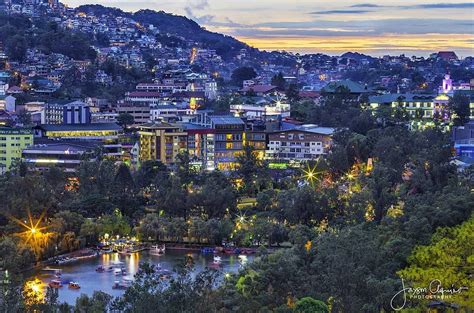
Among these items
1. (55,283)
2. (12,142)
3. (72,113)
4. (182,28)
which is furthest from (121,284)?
(182,28)

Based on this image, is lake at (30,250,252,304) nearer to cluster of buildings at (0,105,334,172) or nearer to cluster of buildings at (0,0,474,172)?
cluster of buildings at (0,0,474,172)

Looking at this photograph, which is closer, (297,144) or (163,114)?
(297,144)

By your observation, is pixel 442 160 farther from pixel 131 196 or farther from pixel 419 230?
pixel 419 230

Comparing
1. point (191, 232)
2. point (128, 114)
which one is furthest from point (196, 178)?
point (128, 114)

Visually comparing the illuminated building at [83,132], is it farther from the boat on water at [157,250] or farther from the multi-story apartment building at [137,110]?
the boat on water at [157,250]

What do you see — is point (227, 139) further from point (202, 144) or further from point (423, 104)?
point (423, 104)
